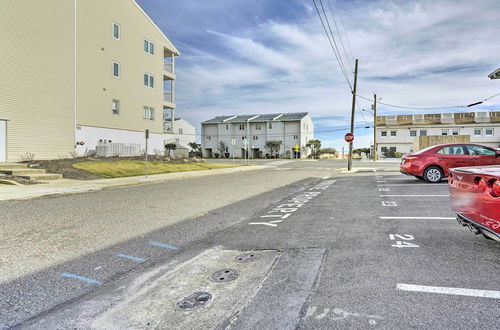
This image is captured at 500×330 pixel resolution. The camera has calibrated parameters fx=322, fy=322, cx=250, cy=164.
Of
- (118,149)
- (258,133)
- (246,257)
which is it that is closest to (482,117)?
(258,133)

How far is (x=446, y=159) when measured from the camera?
1200cm

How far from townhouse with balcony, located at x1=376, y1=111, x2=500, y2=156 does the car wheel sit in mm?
40378

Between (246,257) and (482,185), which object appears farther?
(246,257)

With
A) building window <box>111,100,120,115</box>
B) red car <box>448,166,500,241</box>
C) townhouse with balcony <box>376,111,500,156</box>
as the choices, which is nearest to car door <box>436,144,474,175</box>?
red car <box>448,166,500,241</box>

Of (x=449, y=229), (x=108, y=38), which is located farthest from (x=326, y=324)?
(x=108, y=38)

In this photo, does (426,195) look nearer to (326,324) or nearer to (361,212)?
(361,212)

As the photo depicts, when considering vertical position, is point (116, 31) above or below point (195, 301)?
above

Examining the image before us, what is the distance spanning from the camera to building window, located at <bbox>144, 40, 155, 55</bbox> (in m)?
28.6

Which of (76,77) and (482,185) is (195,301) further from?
(76,77)

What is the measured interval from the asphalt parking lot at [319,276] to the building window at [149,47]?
26.5m

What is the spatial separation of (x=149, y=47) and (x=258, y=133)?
39387 millimetres

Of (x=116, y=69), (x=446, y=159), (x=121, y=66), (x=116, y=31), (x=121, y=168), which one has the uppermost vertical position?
(x=116, y=31)

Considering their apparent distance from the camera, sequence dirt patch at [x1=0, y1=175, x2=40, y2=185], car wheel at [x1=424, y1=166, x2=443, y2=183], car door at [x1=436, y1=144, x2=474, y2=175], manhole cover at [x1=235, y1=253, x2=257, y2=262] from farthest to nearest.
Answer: dirt patch at [x1=0, y1=175, x2=40, y2=185]
car wheel at [x1=424, y1=166, x2=443, y2=183]
car door at [x1=436, y1=144, x2=474, y2=175]
manhole cover at [x1=235, y1=253, x2=257, y2=262]

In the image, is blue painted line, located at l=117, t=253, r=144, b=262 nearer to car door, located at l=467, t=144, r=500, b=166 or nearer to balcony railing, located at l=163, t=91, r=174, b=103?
car door, located at l=467, t=144, r=500, b=166
